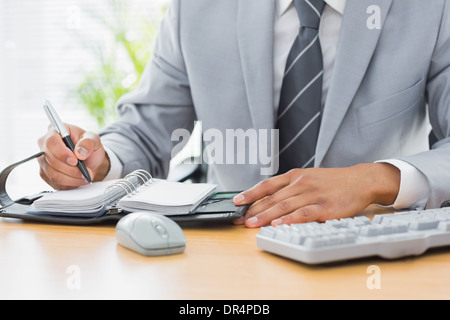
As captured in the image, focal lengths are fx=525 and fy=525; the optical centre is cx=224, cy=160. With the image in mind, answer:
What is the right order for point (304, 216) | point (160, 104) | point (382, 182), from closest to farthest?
1. point (304, 216)
2. point (382, 182)
3. point (160, 104)

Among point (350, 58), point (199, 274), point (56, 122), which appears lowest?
point (199, 274)

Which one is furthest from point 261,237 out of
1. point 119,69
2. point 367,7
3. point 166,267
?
point 119,69

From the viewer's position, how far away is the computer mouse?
63cm

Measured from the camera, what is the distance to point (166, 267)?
0.59 metres

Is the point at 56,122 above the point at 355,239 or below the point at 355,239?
above

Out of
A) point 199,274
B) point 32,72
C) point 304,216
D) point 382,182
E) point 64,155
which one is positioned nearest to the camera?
point 199,274

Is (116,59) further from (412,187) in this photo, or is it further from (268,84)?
(412,187)

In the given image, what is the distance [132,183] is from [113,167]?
0.81 ft

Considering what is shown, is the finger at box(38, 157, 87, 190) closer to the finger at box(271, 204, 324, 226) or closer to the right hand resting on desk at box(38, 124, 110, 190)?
the right hand resting on desk at box(38, 124, 110, 190)

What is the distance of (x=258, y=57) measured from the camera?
4.04ft

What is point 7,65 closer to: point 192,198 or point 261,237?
point 192,198

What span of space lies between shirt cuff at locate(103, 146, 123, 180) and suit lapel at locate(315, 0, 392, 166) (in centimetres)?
47

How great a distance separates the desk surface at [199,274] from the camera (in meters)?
0.50

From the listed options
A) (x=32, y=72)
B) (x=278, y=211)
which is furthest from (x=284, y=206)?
(x=32, y=72)
